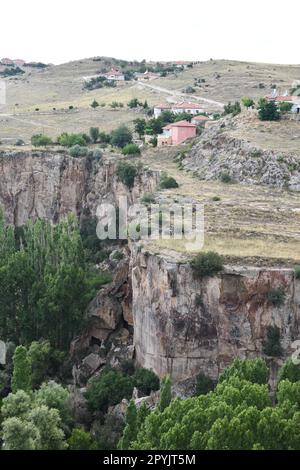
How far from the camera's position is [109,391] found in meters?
29.6

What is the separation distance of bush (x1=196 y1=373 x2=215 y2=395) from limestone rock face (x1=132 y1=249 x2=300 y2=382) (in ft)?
1.32

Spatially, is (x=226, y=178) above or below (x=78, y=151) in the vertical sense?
below

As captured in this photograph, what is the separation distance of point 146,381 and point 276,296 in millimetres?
6911

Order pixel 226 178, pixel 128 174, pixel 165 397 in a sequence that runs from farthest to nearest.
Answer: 1. pixel 128 174
2. pixel 226 178
3. pixel 165 397

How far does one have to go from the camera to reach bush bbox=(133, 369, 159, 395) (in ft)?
96.1

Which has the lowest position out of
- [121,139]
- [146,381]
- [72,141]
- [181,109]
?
[146,381]

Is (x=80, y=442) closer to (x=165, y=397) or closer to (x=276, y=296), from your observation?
(x=165, y=397)

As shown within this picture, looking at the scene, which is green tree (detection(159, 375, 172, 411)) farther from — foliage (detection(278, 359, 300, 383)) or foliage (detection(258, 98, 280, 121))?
foliage (detection(258, 98, 280, 121))

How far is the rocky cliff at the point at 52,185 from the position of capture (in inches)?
2179

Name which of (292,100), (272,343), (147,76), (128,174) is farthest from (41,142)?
(147,76)

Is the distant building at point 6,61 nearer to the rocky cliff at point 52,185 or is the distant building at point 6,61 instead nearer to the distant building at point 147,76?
the distant building at point 147,76

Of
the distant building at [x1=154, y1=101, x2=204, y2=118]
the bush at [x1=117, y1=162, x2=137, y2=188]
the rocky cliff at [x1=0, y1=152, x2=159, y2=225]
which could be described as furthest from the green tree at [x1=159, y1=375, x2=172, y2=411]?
the distant building at [x1=154, y1=101, x2=204, y2=118]

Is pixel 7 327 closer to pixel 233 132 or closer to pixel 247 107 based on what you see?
pixel 233 132

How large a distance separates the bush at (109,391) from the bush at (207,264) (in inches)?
237
